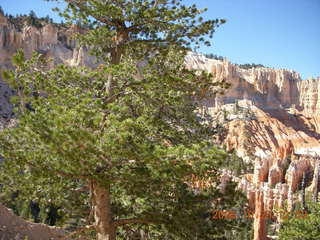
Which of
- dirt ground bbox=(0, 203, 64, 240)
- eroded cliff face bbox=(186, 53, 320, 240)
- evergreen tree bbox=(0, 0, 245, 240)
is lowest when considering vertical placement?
dirt ground bbox=(0, 203, 64, 240)

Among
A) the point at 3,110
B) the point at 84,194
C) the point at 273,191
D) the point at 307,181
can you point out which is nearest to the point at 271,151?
the point at 307,181

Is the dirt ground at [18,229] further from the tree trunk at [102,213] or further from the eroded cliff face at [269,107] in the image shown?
the eroded cliff face at [269,107]

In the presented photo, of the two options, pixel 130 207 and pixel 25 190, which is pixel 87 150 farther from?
pixel 130 207

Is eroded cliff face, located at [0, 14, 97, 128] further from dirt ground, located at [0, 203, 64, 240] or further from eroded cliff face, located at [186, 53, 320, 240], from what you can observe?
dirt ground, located at [0, 203, 64, 240]

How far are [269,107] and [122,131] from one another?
84302 mm

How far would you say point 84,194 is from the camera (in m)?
7.99

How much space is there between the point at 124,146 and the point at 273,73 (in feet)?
307

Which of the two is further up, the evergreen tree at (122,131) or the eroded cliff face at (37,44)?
the eroded cliff face at (37,44)

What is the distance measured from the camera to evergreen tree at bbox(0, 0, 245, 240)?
5258 millimetres

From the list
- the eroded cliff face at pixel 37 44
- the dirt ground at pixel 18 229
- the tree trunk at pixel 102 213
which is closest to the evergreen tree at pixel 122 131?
the tree trunk at pixel 102 213

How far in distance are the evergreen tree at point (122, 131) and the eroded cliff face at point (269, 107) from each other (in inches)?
2119

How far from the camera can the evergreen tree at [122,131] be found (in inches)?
207

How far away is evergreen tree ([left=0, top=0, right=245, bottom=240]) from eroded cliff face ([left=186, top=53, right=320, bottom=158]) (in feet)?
177

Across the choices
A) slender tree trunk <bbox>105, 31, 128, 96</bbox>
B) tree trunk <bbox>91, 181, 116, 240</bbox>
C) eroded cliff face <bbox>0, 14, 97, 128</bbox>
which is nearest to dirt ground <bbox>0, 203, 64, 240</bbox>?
tree trunk <bbox>91, 181, 116, 240</bbox>
